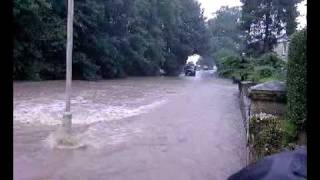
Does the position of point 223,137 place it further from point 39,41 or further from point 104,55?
point 104,55

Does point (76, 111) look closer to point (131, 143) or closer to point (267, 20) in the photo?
point (131, 143)

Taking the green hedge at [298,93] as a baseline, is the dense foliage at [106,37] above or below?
above

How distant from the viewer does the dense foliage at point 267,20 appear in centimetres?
3931

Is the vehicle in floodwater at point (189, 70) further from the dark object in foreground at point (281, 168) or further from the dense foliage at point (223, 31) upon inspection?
the dark object in foreground at point (281, 168)

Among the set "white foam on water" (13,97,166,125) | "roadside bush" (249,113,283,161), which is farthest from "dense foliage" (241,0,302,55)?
"roadside bush" (249,113,283,161)

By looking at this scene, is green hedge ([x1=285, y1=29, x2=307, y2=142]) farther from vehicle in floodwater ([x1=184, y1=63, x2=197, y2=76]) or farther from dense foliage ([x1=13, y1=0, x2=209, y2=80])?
vehicle in floodwater ([x1=184, y1=63, x2=197, y2=76])

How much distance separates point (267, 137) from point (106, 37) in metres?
33.3

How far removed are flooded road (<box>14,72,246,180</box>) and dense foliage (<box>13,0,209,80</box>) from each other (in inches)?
321

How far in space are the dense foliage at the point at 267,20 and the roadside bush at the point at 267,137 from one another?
3313cm

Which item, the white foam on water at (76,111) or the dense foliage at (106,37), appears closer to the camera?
the white foam on water at (76,111)

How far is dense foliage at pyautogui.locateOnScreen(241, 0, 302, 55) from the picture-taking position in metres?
39.3

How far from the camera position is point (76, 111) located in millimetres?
15727

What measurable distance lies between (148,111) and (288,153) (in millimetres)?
13957

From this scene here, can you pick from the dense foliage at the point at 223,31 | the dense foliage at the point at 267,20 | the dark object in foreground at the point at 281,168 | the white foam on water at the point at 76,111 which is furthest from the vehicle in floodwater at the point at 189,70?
the dark object in foreground at the point at 281,168
